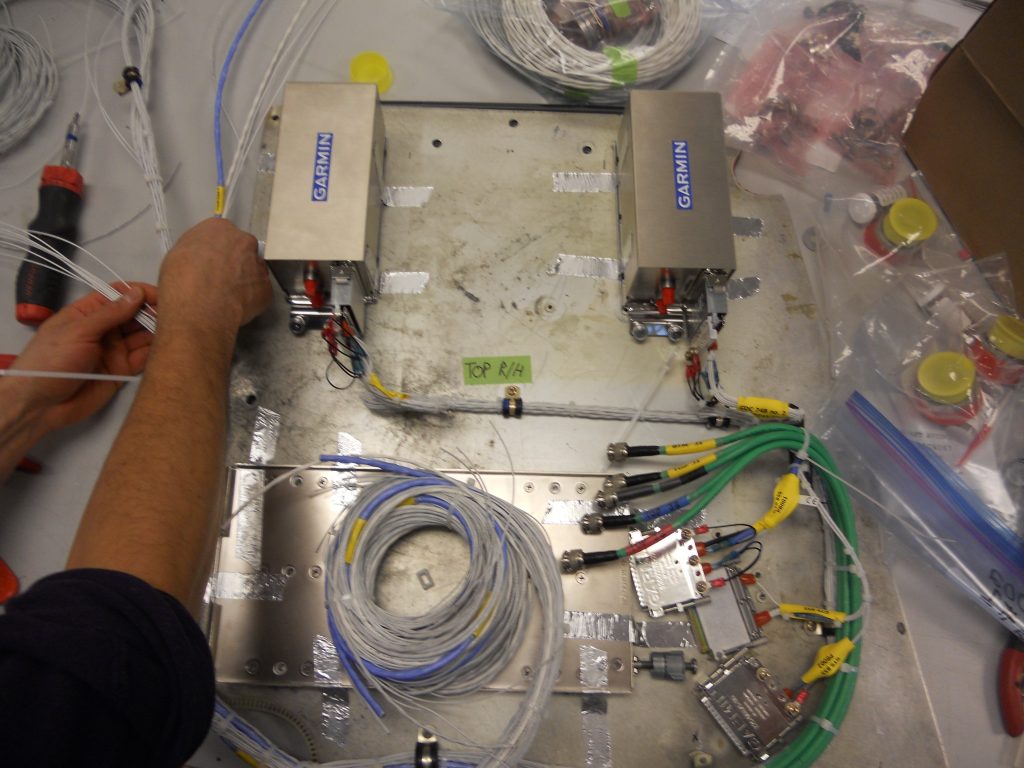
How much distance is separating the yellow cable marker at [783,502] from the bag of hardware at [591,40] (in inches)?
39.1

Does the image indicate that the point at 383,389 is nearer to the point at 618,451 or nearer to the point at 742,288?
the point at 618,451

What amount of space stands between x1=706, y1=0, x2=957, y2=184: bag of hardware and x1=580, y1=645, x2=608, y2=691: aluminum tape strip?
1.23 metres

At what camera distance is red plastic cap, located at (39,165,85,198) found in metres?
1.52

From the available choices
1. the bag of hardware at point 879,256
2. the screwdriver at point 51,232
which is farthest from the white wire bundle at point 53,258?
the bag of hardware at point 879,256

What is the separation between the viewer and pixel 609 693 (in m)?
1.23

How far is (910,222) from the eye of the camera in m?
1.50

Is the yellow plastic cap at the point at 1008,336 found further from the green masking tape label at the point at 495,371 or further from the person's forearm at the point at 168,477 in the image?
the person's forearm at the point at 168,477

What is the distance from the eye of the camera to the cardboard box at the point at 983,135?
1344mm

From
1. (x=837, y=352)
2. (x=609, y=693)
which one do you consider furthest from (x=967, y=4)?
(x=609, y=693)

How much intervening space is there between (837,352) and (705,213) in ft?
1.42

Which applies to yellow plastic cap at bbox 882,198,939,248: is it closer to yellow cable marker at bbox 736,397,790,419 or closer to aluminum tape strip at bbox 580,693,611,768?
yellow cable marker at bbox 736,397,790,419

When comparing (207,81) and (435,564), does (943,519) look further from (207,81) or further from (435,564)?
(207,81)

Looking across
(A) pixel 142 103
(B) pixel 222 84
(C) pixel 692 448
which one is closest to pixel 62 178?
(A) pixel 142 103

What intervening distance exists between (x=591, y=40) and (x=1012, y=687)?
1.66m
